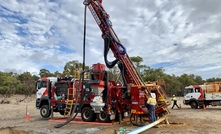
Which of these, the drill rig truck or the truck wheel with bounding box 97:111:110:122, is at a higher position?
the drill rig truck

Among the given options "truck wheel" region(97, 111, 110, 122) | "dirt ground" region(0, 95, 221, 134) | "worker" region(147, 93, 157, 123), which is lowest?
"dirt ground" region(0, 95, 221, 134)

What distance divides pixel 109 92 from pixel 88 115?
2167 millimetres

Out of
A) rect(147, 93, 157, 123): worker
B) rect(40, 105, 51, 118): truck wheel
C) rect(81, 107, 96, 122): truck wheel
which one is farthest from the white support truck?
rect(40, 105, 51, 118): truck wheel

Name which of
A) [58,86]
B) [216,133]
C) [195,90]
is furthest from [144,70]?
[216,133]

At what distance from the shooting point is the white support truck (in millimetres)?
24019

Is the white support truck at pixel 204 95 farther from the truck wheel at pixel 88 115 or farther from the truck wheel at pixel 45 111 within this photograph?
the truck wheel at pixel 45 111

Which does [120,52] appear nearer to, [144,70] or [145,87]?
[145,87]

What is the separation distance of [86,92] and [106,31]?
4.27m

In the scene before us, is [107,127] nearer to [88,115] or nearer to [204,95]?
[88,115]

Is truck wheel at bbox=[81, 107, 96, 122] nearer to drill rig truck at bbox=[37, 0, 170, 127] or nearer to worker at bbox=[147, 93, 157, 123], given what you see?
drill rig truck at bbox=[37, 0, 170, 127]

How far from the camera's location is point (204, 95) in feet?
81.7

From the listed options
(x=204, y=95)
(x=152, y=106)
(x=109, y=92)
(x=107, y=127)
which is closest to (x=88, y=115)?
(x=109, y=92)

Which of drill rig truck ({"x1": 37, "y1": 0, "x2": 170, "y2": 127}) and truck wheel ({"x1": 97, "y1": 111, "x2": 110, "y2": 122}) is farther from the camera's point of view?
truck wheel ({"x1": 97, "y1": 111, "x2": 110, "y2": 122})

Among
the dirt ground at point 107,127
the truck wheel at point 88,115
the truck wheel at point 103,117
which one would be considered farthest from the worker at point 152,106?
the truck wheel at point 88,115
